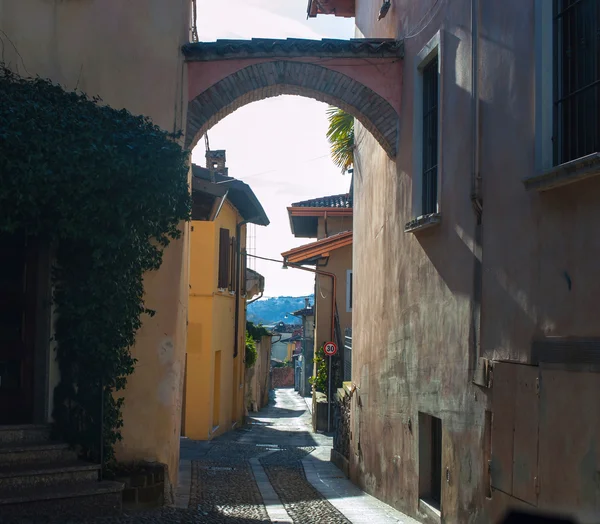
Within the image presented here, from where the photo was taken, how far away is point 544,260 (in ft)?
19.5

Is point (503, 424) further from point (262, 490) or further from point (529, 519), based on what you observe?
point (262, 490)

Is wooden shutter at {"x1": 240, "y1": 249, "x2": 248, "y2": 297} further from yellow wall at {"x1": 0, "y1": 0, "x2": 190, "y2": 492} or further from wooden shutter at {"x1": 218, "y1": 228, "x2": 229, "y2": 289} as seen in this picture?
yellow wall at {"x1": 0, "y1": 0, "x2": 190, "y2": 492}

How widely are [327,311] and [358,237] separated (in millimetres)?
11011

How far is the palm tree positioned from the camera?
1819 centimetres

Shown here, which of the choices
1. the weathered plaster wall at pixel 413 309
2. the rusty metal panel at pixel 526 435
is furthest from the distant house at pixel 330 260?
the rusty metal panel at pixel 526 435

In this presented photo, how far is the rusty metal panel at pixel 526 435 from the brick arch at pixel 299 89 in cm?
538

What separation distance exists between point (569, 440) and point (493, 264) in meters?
1.92

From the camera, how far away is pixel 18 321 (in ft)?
28.8

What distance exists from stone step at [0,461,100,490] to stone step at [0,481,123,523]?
0.19 feet

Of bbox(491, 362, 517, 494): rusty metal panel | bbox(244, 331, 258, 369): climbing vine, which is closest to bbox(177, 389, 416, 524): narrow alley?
bbox(491, 362, 517, 494): rusty metal panel

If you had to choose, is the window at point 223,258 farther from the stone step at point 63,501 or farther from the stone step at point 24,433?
the stone step at point 63,501

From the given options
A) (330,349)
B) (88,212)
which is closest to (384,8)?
(88,212)

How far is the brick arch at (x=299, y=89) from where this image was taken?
430 inches

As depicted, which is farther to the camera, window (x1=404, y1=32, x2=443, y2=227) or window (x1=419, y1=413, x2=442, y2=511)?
window (x1=404, y1=32, x2=443, y2=227)
